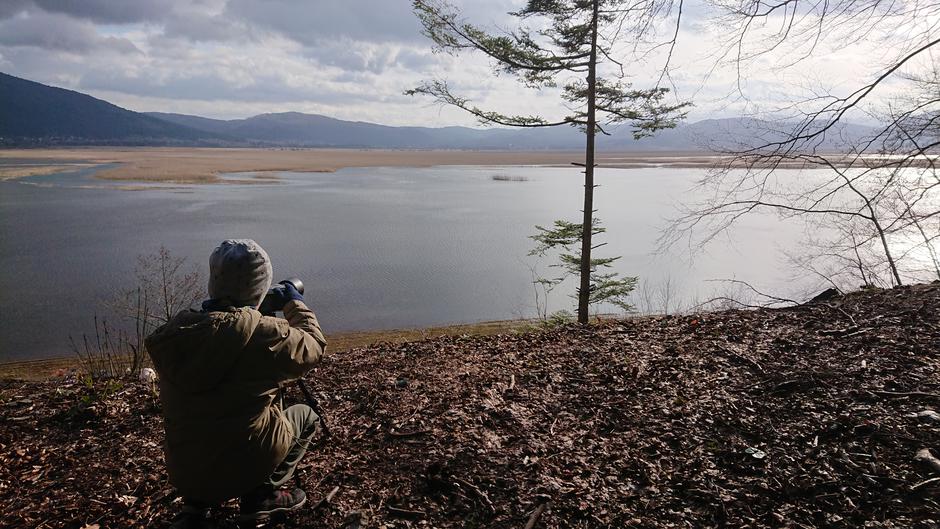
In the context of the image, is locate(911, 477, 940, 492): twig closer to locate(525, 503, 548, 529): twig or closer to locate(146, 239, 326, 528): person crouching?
locate(525, 503, 548, 529): twig

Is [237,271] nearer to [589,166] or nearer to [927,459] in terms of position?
[927,459]

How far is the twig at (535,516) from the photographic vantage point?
2.76 meters

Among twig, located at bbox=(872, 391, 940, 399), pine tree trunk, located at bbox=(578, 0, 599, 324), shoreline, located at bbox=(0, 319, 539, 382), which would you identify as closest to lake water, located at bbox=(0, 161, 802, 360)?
shoreline, located at bbox=(0, 319, 539, 382)

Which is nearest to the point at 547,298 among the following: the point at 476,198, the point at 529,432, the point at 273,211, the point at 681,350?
the point at 681,350

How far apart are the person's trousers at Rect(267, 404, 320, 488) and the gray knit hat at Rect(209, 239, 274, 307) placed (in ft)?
2.76

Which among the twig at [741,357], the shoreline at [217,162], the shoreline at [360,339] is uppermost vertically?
the shoreline at [217,162]

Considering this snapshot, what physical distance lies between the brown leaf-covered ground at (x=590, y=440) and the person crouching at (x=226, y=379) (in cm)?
62

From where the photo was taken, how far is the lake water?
1595 centimetres

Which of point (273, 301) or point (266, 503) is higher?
point (273, 301)

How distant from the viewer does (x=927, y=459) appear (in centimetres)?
282

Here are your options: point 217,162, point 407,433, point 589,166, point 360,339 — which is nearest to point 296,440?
point 407,433

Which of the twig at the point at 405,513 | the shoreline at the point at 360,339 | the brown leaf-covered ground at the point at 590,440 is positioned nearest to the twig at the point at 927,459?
the brown leaf-covered ground at the point at 590,440

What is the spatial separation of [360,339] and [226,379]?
456 inches

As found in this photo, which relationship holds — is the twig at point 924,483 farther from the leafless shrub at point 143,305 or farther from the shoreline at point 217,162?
the shoreline at point 217,162
